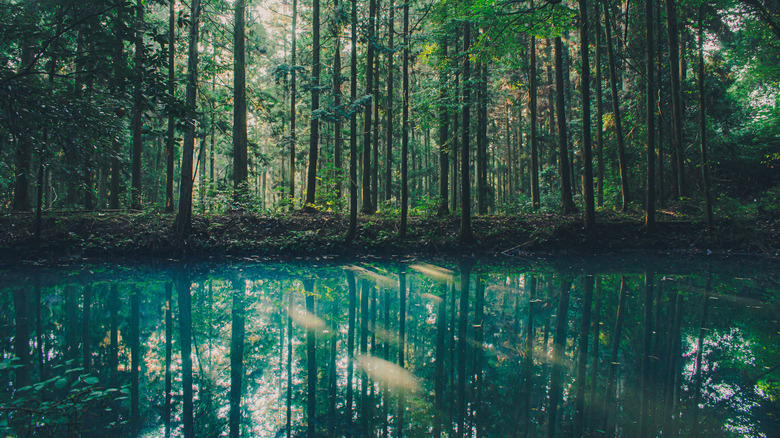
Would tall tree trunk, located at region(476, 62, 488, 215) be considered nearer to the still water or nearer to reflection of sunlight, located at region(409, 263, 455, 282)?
reflection of sunlight, located at region(409, 263, 455, 282)

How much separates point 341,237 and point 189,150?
563 centimetres

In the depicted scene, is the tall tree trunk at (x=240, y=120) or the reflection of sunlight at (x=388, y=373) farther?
the tall tree trunk at (x=240, y=120)

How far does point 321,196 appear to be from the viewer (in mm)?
16109

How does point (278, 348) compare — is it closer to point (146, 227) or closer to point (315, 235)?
point (315, 235)

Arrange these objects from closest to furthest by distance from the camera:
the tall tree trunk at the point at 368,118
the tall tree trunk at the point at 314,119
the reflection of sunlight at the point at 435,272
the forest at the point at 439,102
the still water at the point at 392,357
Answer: the still water at the point at 392,357, the forest at the point at 439,102, the reflection of sunlight at the point at 435,272, the tall tree trunk at the point at 368,118, the tall tree trunk at the point at 314,119

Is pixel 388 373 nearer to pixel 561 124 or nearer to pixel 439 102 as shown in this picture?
pixel 439 102

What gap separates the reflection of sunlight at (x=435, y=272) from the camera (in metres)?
9.30

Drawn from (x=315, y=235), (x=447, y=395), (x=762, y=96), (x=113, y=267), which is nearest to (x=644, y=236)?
(x=315, y=235)

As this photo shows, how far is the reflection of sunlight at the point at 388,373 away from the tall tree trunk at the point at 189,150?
31.0ft

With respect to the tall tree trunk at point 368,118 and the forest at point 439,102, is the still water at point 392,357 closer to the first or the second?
the forest at point 439,102

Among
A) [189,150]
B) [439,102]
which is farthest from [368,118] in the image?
[189,150]

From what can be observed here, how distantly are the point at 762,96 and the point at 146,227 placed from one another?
128 feet

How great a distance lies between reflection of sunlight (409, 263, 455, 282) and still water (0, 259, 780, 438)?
3.04 feet

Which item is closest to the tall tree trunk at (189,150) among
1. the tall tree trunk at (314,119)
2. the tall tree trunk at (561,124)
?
the tall tree trunk at (314,119)
